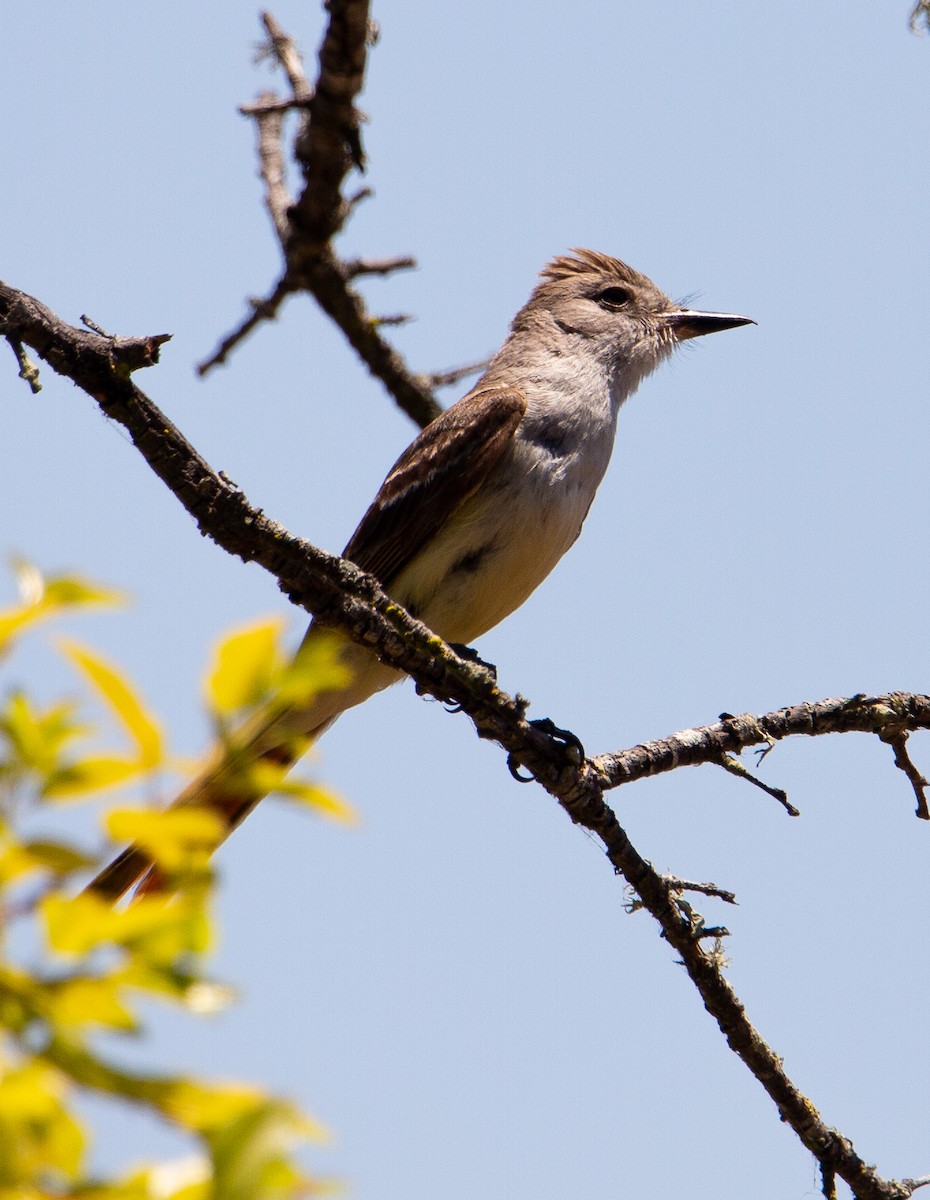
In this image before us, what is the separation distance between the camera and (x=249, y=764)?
1.48 m

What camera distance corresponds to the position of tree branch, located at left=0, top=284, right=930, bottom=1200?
3113 millimetres

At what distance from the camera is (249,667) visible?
1.28 meters

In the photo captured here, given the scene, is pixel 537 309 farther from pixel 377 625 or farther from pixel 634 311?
pixel 377 625

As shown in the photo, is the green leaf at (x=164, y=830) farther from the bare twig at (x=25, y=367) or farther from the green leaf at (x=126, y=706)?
the bare twig at (x=25, y=367)

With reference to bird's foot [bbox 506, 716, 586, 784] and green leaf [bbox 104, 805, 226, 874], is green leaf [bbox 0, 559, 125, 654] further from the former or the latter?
bird's foot [bbox 506, 716, 586, 784]

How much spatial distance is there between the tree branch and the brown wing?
53.1 inches

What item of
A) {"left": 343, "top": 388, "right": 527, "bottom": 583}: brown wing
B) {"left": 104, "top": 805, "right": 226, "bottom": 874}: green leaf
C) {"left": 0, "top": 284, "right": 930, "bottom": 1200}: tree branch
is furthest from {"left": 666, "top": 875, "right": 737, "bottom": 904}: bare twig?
{"left": 104, "top": 805, "right": 226, "bottom": 874}: green leaf

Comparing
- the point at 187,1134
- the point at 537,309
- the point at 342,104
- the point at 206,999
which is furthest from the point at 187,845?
the point at 537,309

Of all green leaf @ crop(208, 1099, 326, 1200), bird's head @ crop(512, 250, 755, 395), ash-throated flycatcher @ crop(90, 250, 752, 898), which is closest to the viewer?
green leaf @ crop(208, 1099, 326, 1200)

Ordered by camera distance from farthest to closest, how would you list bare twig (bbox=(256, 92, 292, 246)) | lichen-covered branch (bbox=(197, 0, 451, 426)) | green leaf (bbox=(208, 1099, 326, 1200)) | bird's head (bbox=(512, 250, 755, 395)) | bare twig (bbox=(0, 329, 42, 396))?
1. bird's head (bbox=(512, 250, 755, 395))
2. bare twig (bbox=(256, 92, 292, 246))
3. lichen-covered branch (bbox=(197, 0, 451, 426))
4. bare twig (bbox=(0, 329, 42, 396))
5. green leaf (bbox=(208, 1099, 326, 1200))

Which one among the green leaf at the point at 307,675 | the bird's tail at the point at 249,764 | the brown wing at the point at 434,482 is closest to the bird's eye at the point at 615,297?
the brown wing at the point at 434,482

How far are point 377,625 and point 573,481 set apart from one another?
8.56 ft

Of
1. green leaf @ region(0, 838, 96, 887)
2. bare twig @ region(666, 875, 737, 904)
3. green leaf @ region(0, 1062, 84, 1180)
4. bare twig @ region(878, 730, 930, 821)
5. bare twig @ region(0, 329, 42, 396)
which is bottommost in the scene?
green leaf @ region(0, 1062, 84, 1180)

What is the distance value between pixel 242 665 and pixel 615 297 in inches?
278
